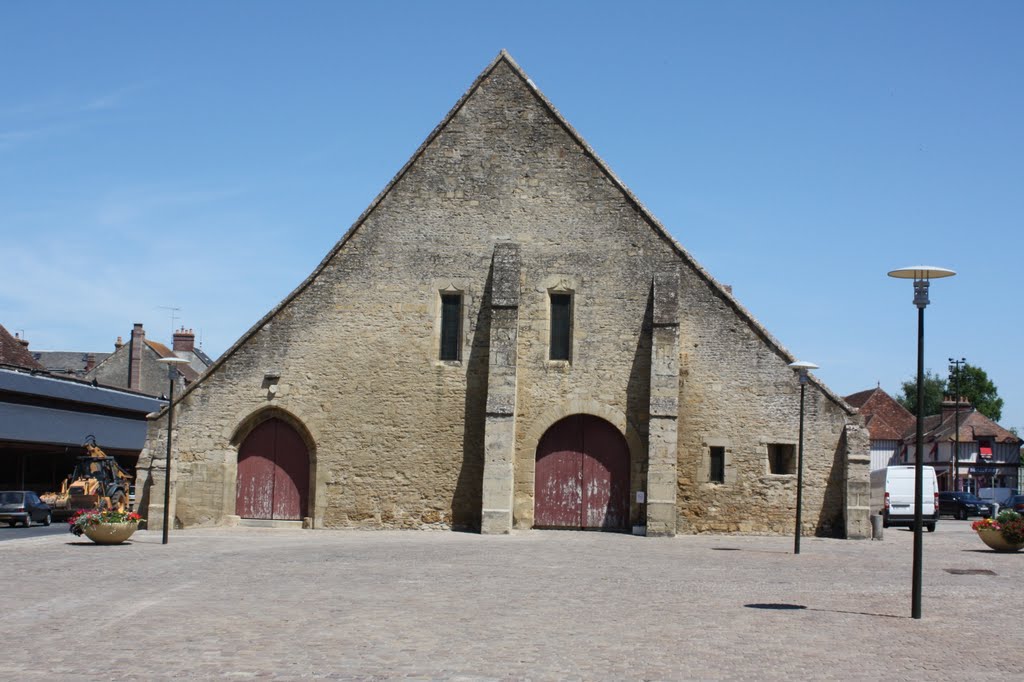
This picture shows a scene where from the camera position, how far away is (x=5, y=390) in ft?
117

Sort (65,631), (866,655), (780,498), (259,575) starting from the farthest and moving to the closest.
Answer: (780,498) < (259,575) < (65,631) < (866,655)

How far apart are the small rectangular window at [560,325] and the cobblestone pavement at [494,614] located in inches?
232

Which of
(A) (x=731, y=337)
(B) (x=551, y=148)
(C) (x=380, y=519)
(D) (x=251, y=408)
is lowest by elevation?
(C) (x=380, y=519)

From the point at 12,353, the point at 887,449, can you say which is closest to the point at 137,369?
the point at 12,353

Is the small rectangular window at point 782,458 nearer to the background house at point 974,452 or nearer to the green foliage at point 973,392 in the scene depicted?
the background house at point 974,452

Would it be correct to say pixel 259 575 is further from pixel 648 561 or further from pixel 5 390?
pixel 5 390

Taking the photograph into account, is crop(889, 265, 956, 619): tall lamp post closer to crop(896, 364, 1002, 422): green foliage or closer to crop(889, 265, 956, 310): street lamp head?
crop(889, 265, 956, 310): street lamp head

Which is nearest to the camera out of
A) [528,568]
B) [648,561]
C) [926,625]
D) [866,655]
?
[866,655]

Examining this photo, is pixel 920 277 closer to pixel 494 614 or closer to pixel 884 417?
pixel 494 614

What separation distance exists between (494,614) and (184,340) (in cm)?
5640

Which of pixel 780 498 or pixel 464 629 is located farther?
pixel 780 498

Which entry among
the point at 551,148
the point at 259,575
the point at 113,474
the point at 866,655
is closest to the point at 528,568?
the point at 259,575

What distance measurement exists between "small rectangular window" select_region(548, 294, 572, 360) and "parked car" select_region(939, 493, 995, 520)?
26.7m

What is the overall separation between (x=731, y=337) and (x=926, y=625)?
1322 centimetres
